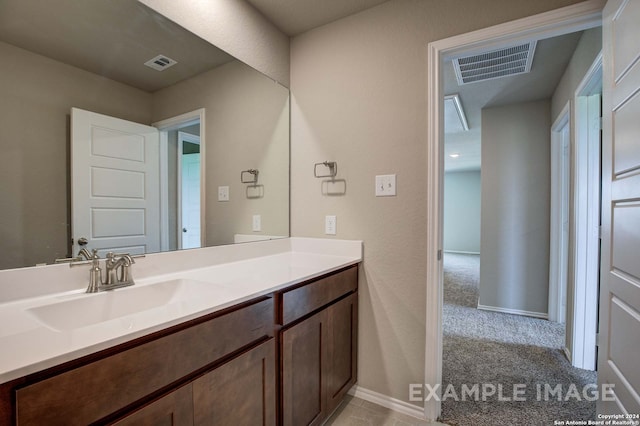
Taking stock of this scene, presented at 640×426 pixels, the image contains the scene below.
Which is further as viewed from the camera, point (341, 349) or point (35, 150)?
point (341, 349)

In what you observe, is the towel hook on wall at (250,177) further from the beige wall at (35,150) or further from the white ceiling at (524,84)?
the white ceiling at (524,84)

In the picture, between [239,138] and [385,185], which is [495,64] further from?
[239,138]

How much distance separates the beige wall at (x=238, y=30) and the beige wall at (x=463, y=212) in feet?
24.3

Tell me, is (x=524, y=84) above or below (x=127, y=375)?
above

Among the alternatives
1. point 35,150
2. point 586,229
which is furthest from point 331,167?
point 586,229

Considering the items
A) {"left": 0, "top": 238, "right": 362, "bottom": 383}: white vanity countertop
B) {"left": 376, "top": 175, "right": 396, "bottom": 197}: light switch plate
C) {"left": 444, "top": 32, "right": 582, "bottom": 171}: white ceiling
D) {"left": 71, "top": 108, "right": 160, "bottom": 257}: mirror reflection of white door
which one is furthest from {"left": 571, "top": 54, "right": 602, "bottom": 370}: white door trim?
{"left": 71, "top": 108, "right": 160, "bottom": 257}: mirror reflection of white door

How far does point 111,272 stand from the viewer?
3.69 ft

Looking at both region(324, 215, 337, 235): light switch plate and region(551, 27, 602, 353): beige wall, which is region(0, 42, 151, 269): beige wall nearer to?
region(324, 215, 337, 235): light switch plate

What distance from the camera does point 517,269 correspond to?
3240 mm

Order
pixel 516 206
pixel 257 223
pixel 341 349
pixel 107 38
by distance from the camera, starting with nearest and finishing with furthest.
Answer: pixel 107 38 → pixel 341 349 → pixel 257 223 → pixel 516 206

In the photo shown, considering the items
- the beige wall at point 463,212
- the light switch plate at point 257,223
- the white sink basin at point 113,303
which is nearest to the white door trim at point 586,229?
the light switch plate at point 257,223

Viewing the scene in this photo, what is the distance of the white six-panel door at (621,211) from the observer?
1.02 metres

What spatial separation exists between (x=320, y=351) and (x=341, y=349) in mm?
244

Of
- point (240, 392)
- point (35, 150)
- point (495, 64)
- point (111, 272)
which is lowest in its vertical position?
point (240, 392)
